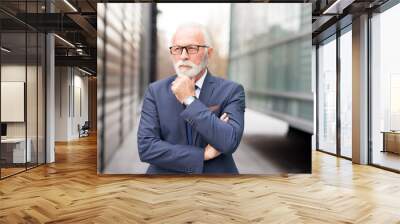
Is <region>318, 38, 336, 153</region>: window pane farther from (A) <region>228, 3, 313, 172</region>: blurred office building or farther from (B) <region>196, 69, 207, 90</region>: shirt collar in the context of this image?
(B) <region>196, 69, 207, 90</region>: shirt collar

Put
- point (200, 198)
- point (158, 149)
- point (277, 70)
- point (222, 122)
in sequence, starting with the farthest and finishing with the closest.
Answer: point (277, 70) → point (158, 149) → point (222, 122) → point (200, 198)

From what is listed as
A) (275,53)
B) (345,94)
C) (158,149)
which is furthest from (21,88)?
(345,94)

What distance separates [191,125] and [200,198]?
1.21 meters

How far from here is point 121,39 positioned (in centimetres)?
617

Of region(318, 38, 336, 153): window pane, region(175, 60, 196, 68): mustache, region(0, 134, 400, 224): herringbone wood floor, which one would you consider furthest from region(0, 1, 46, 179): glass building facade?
region(318, 38, 336, 153): window pane

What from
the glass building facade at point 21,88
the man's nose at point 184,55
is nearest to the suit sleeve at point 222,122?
the man's nose at point 184,55

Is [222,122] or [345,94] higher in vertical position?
[345,94]

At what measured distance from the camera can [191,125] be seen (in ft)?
18.9

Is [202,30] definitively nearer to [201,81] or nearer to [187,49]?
[187,49]

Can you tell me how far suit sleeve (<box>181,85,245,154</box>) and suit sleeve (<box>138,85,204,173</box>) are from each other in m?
0.33

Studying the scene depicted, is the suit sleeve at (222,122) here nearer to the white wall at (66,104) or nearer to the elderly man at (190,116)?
the elderly man at (190,116)

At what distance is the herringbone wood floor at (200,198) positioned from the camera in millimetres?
4023

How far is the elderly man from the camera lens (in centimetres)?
576

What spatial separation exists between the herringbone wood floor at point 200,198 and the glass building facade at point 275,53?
1183mm
